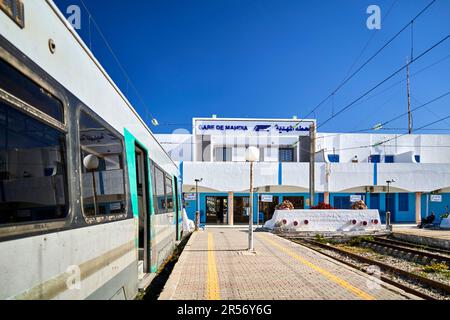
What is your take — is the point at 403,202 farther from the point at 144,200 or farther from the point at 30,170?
the point at 30,170

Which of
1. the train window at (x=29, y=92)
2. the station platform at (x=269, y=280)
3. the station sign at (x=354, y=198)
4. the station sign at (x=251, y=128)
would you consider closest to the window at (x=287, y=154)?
the station sign at (x=251, y=128)

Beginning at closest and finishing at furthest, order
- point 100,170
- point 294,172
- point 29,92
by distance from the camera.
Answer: point 29,92
point 100,170
point 294,172

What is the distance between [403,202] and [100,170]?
31876 millimetres

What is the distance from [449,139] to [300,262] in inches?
1449

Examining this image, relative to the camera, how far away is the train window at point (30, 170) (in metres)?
2.25

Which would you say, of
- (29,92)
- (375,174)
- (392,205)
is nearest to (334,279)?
(29,92)

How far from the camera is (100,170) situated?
3.99 metres

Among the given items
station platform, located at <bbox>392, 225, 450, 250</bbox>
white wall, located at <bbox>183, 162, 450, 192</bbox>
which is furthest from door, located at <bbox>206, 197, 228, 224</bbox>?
station platform, located at <bbox>392, 225, 450, 250</bbox>

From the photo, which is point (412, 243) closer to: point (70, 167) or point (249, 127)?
point (70, 167)

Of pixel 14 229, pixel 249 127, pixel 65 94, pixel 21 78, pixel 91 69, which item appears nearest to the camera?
pixel 14 229

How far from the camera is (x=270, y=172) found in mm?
28266

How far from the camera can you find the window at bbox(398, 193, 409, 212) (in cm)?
3077

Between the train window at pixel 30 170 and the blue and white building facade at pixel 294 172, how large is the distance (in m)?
21.8

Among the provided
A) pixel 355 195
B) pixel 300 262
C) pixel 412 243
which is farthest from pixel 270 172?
pixel 300 262
